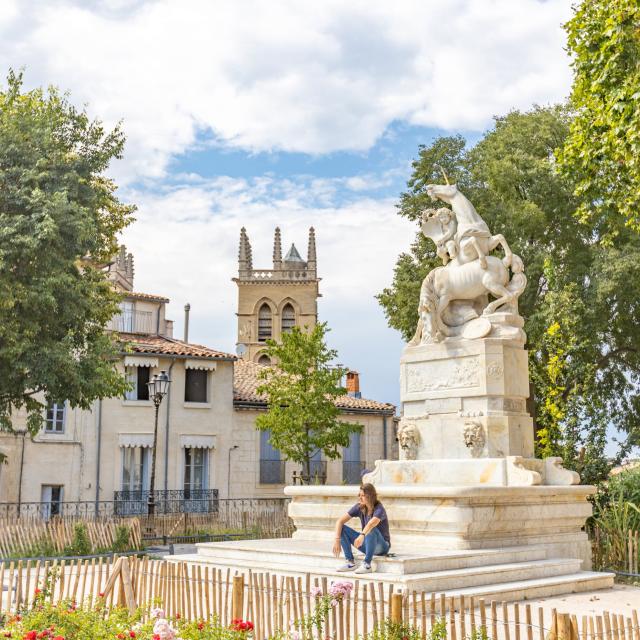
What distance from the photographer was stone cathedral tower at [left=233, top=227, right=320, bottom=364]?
282 feet

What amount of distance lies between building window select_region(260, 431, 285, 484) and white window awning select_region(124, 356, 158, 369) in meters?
5.54

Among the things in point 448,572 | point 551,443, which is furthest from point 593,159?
point 448,572

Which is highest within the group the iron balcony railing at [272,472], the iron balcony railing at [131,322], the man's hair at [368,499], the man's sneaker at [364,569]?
the iron balcony railing at [131,322]

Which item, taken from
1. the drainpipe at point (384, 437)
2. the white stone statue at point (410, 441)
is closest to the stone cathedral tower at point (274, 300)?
the drainpipe at point (384, 437)

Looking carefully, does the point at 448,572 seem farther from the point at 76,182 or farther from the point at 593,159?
the point at 76,182

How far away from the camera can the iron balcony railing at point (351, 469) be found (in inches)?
1449

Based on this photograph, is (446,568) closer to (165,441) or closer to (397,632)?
(397,632)

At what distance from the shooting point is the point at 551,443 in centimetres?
1744

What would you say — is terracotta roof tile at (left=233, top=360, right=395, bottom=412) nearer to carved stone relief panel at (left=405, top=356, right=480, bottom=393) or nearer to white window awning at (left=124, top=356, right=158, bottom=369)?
white window awning at (left=124, top=356, right=158, bottom=369)

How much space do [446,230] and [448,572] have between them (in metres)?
6.37

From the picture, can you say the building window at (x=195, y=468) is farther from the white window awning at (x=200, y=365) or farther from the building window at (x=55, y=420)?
the building window at (x=55, y=420)

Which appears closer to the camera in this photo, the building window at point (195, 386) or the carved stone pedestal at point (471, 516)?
the carved stone pedestal at point (471, 516)

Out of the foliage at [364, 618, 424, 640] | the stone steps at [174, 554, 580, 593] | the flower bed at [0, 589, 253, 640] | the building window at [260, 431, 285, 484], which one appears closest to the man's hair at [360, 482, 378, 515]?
the stone steps at [174, 554, 580, 593]

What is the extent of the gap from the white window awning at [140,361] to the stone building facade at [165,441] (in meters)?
0.04
